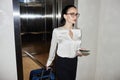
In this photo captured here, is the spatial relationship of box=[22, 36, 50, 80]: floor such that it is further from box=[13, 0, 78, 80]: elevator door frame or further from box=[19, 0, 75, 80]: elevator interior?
box=[13, 0, 78, 80]: elevator door frame

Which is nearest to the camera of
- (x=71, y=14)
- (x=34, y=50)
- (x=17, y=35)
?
(x=71, y=14)

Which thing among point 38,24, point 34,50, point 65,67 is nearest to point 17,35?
point 65,67

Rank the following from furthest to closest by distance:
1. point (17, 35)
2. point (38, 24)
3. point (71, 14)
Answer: point (38, 24) → point (17, 35) → point (71, 14)

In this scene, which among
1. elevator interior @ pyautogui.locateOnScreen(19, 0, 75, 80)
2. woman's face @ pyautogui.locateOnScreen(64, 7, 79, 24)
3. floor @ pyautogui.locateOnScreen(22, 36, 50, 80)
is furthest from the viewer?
floor @ pyautogui.locateOnScreen(22, 36, 50, 80)

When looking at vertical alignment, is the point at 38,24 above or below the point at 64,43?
above

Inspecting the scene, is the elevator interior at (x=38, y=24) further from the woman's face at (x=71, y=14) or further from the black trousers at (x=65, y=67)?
the black trousers at (x=65, y=67)

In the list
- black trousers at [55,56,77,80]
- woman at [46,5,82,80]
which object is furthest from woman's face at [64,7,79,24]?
black trousers at [55,56,77,80]

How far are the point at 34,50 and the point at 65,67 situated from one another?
168 centimetres

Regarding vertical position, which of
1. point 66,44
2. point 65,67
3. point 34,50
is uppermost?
point 66,44

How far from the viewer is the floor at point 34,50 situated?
2.91 metres

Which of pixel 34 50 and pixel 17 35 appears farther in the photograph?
pixel 34 50

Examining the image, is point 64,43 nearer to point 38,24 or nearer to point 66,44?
point 66,44

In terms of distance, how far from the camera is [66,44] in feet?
5.25

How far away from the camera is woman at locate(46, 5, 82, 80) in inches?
62.9
